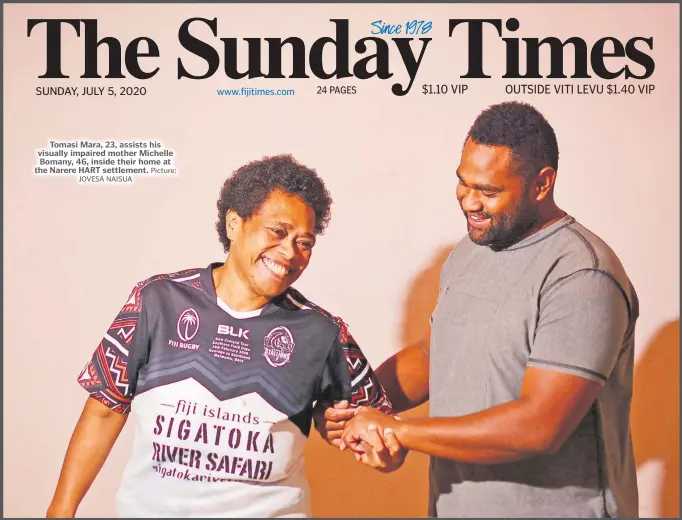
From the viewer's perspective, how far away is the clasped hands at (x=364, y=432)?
2441mm

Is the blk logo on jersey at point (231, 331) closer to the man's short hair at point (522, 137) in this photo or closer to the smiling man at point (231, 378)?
the smiling man at point (231, 378)

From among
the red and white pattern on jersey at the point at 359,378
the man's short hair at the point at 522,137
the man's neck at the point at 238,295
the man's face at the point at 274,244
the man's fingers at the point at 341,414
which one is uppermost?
the man's short hair at the point at 522,137

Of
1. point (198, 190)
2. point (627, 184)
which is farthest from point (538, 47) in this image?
point (198, 190)

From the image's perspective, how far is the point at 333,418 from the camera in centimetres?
252

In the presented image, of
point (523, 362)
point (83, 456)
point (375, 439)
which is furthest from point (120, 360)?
point (523, 362)

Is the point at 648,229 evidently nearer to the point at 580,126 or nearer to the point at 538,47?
the point at 580,126

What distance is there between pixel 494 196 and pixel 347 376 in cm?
69

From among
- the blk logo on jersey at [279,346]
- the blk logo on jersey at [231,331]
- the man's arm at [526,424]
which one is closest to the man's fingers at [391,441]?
the man's arm at [526,424]

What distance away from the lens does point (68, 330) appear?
9.59 feet

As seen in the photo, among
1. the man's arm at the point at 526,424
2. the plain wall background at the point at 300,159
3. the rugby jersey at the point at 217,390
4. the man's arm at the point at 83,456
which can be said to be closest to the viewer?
the man's arm at the point at 526,424

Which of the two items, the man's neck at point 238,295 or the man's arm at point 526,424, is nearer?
the man's arm at point 526,424

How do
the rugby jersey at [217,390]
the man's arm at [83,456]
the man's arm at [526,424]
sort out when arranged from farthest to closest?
the man's arm at [83,456]
the rugby jersey at [217,390]
the man's arm at [526,424]

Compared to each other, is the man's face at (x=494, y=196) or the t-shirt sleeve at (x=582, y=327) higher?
the man's face at (x=494, y=196)

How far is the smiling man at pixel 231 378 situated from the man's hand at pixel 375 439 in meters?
0.02
